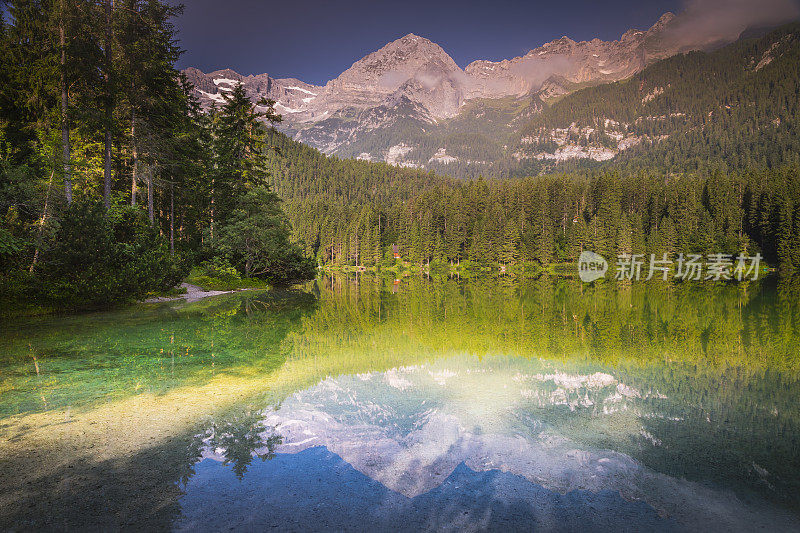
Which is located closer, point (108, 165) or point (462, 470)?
point (462, 470)

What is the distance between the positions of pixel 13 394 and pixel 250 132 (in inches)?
1255

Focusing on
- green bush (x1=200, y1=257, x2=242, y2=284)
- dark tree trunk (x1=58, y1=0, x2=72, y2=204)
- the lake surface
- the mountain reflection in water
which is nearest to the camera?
the mountain reflection in water

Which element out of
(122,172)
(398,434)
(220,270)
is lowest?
(398,434)

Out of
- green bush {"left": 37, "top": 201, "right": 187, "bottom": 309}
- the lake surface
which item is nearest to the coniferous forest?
green bush {"left": 37, "top": 201, "right": 187, "bottom": 309}

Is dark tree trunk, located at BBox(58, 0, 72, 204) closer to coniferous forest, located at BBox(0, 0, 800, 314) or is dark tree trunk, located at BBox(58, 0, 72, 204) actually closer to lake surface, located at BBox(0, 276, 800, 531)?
coniferous forest, located at BBox(0, 0, 800, 314)

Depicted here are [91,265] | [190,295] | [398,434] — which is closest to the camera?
[398,434]

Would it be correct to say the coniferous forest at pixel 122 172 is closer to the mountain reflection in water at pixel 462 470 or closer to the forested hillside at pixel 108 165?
the forested hillside at pixel 108 165

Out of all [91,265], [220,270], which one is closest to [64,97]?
[91,265]

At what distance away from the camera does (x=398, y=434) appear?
20.0 ft

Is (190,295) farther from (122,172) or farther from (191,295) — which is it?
(122,172)

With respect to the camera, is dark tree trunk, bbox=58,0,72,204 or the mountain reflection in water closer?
the mountain reflection in water

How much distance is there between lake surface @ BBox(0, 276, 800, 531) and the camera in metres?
4.17

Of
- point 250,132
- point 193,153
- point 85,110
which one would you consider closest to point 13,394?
point 85,110

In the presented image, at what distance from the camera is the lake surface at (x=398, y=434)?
4.17m
